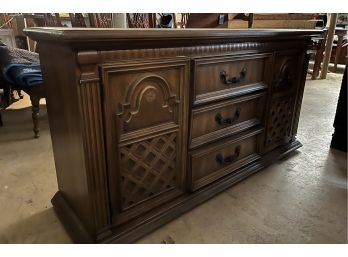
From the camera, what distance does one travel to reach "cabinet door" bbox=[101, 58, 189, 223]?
0.83 metres

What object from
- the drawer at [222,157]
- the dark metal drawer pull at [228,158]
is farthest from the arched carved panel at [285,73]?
the dark metal drawer pull at [228,158]

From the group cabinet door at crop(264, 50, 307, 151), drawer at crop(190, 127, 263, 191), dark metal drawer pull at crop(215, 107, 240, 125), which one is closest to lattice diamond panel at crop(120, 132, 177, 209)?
drawer at crop(190, 127, 263, 191)

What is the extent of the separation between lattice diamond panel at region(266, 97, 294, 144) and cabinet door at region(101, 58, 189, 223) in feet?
2.05

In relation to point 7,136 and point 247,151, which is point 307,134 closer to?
point 247,151

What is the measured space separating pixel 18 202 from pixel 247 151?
1.10m

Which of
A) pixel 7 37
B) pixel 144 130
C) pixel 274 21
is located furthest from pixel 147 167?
pixel 7 37

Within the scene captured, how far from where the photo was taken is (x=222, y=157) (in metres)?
1.26

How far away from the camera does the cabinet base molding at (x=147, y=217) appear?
96cm

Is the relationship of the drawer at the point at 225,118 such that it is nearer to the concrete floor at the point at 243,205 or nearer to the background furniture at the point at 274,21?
the concrete floor at the point at 243,205

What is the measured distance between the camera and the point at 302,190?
53.2 inches

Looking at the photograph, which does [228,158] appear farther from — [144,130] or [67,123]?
[67,123]

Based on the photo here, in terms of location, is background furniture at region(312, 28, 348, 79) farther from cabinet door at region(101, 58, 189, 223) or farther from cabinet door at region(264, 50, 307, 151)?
cabinet door at region(101, 58, 189, 223)

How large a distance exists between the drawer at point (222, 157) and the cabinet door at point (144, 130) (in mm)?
94
